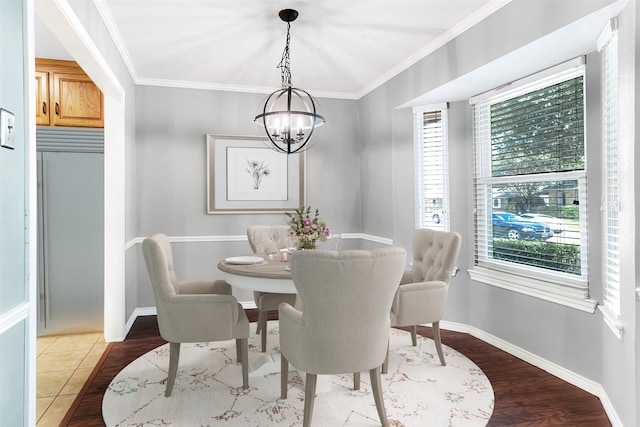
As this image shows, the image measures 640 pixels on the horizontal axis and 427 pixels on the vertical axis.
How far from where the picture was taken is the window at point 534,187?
111 inches

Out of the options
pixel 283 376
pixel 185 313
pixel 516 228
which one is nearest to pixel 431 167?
pixel 516 228

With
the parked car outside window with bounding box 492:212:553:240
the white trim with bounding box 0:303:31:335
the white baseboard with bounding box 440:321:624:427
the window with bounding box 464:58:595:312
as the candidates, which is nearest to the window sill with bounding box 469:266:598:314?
the window with bounding box 464:58:595:312

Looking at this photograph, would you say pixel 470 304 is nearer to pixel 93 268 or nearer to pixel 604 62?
pixel 604 62

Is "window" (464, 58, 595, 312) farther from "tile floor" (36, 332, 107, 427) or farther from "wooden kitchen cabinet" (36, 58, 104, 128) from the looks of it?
"wooden kitchen cabinet" (36, 58, 104, 128)

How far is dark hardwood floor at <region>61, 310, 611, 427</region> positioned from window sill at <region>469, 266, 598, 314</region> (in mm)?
515

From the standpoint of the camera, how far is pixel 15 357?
155cm

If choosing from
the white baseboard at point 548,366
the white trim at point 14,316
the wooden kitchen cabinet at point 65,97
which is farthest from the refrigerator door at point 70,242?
the white baseboard at point 548,366

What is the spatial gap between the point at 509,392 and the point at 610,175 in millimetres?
1447

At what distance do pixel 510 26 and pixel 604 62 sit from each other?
1.96 ft

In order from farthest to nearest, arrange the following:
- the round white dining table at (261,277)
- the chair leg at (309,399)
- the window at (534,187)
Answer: the window at (534,187), the round white dining table at (261,277), the chair leg at (309,399)

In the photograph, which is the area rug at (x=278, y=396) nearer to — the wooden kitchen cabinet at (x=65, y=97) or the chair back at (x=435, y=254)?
the chair back at (x=435, y=254)

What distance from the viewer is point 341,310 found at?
Answer: 77.2 inches

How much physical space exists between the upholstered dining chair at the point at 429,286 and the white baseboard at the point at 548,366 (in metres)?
0.65

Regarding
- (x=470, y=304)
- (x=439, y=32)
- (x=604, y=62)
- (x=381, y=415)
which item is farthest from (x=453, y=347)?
(x=439, y=32)
